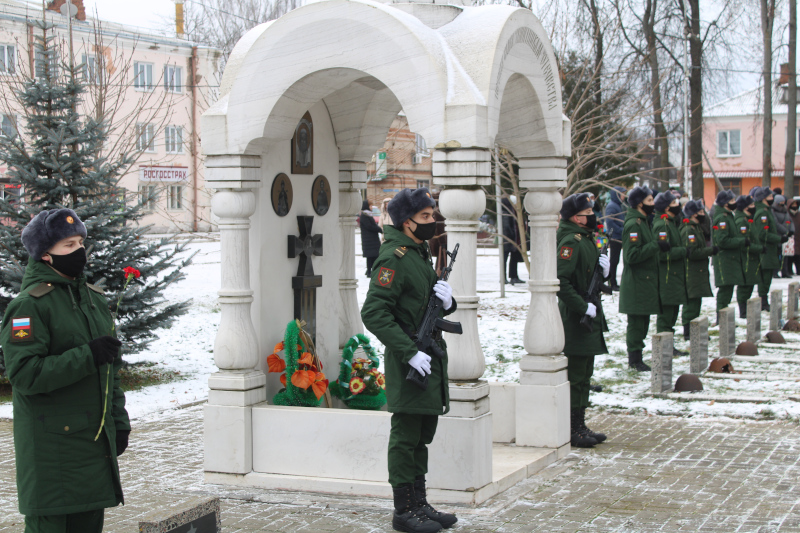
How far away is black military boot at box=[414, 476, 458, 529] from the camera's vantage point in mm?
5719

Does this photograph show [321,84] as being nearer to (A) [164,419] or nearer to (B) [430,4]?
(B) [430,4]

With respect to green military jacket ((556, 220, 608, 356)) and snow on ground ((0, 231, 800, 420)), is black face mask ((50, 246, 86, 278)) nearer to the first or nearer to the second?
snow on ground ((0, 231, 800, 420))

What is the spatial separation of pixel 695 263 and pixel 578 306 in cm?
540

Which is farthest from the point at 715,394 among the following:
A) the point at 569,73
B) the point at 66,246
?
the point at 569,73

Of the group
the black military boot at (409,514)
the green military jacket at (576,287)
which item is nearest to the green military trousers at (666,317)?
the green military jacket at (576,287)

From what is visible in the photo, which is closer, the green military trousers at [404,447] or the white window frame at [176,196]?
the green military trousers at [404,447]

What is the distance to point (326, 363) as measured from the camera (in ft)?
26.7

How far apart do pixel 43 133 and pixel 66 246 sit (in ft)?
20.5

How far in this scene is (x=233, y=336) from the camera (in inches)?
269

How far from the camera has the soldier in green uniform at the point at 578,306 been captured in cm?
794

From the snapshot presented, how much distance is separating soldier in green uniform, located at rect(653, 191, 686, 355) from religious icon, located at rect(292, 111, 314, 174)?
17.2ft

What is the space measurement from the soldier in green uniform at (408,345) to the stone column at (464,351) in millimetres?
478

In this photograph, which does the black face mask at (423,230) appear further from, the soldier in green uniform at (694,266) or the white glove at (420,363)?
the soldier in green uniform at (694,266)

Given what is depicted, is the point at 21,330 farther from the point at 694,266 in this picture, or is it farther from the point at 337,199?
the point at 694,266
